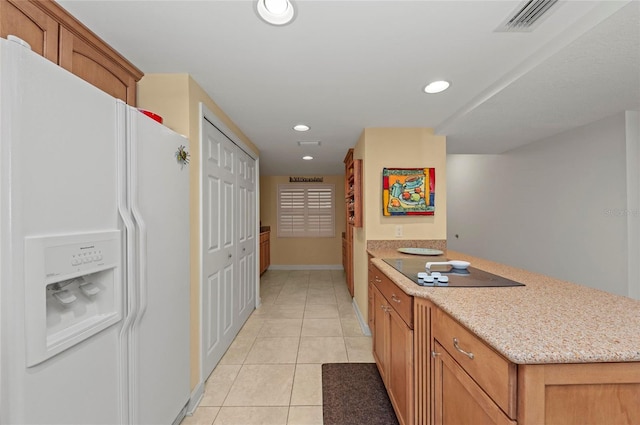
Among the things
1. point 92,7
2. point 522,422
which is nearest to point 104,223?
point 92,7

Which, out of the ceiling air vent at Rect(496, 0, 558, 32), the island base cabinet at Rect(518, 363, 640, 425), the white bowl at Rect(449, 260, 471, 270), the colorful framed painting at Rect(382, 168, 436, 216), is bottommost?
the island base cabinet at Rect(518, 363, 640, 425)

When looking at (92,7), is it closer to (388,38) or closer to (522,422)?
(388,38)

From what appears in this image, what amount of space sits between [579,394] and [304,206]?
567 cm

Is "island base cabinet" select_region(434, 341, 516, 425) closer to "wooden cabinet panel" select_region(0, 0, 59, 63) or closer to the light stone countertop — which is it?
the light stone countertop

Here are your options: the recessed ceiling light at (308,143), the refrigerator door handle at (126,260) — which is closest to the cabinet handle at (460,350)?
the refrigerator door handle at (126,260)

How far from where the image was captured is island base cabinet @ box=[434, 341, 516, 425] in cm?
81

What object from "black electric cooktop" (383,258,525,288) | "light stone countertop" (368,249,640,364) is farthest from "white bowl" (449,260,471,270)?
"light stone countertop" (368,249,640,364)

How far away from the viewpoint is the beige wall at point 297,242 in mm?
6199

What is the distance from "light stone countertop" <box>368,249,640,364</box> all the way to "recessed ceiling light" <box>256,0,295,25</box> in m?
1.43

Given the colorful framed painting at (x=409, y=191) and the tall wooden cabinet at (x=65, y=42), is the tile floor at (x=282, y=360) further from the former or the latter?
the tall wooden cabinet at (x=65, y=42)

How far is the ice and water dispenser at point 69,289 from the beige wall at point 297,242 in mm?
5187

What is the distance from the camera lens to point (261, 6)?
113 cm

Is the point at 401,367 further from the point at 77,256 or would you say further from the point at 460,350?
the point at 77,256

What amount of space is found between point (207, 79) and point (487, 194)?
4.23m
